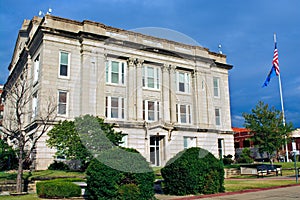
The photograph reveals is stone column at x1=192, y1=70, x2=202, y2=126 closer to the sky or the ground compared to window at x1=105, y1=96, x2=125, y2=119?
closer to the ground

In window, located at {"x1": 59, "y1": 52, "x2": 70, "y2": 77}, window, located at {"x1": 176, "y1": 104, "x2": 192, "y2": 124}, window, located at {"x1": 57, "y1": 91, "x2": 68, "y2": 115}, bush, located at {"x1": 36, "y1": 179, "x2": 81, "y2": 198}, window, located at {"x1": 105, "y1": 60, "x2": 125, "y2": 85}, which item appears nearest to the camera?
window, located at {"x1": 176, "y1": 104, "x2": 192, "y2": 124}

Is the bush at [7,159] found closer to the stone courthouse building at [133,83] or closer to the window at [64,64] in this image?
the stone courthouse building at [133,83]

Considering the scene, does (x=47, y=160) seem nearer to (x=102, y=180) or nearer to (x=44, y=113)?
(x=44, y=113)

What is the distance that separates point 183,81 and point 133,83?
135cm

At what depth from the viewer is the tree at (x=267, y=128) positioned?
34000mm

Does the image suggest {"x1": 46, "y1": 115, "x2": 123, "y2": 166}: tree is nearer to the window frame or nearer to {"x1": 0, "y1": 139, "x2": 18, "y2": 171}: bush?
{"x1": 0, "y1": 139, "x2": 18, "y2": 171}: bush

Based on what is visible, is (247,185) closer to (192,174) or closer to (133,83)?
(192,174)

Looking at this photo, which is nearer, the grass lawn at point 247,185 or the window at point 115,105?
the window at point 115,105

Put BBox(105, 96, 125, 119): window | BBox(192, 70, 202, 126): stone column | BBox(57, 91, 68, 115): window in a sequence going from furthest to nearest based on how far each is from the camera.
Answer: BBox(57, 91, 68, 115): window, BBox(105, 96, 125, 119): window, BBox(192, 70, 202, 126): stone column

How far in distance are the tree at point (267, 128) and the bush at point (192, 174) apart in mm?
21531

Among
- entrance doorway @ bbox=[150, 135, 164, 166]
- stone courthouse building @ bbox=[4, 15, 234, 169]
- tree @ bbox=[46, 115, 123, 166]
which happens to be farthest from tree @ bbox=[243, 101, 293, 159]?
entrance doorway @ bbox=[150, 135, 164, 166]

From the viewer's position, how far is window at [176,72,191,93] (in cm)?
800

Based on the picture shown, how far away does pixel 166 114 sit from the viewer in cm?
1012

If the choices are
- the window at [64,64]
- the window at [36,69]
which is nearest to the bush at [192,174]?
the window at [64,64]
